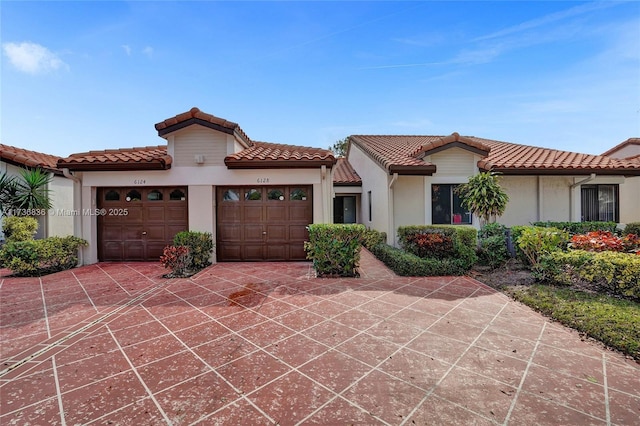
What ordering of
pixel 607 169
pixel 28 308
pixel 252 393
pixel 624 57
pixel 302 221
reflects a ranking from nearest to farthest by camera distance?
pixel 252 393 < pixel 28 308 < pixel 624 57 < pixel 302 221 < pixel 607 169

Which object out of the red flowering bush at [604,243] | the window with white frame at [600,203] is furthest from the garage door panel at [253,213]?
the window with white frame at [600,203]

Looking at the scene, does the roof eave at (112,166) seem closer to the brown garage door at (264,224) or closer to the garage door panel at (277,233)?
the brown garage door at (264,224)

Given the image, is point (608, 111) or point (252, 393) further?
point (608, 111)

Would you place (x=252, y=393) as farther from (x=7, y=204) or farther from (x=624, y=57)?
(x=624, y=57)

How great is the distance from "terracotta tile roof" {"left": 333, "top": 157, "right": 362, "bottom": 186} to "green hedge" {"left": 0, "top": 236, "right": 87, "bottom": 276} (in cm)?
1141

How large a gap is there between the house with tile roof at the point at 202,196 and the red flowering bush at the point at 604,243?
23.0ft

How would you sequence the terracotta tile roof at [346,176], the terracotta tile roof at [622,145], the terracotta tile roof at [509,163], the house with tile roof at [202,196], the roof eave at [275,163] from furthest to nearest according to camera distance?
the terracotta tile roof at [346,176] → the terracotta tile roof at [622,145] → the terracotta tile roof at [509,163] → the house with tile roof at [202,196] → the roof eave at [275,163]

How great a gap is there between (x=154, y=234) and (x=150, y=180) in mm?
1946

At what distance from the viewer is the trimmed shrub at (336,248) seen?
298 inches

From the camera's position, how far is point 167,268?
27.8 feet

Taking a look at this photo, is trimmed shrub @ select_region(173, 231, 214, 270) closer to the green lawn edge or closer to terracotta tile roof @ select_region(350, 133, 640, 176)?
terracotta tile roof @ select_region(350, 133, 640, 176)

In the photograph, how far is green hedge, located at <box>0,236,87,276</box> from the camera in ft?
26.1

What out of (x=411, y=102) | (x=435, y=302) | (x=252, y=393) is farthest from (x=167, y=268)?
(x=411, y=102)

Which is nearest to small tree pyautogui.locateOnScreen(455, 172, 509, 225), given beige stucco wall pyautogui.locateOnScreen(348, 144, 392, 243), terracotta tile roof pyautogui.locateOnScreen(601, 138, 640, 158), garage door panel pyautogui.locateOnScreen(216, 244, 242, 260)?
beige stucco wall pyautogui.locateOnScreen(348, 144, 392, 243)
